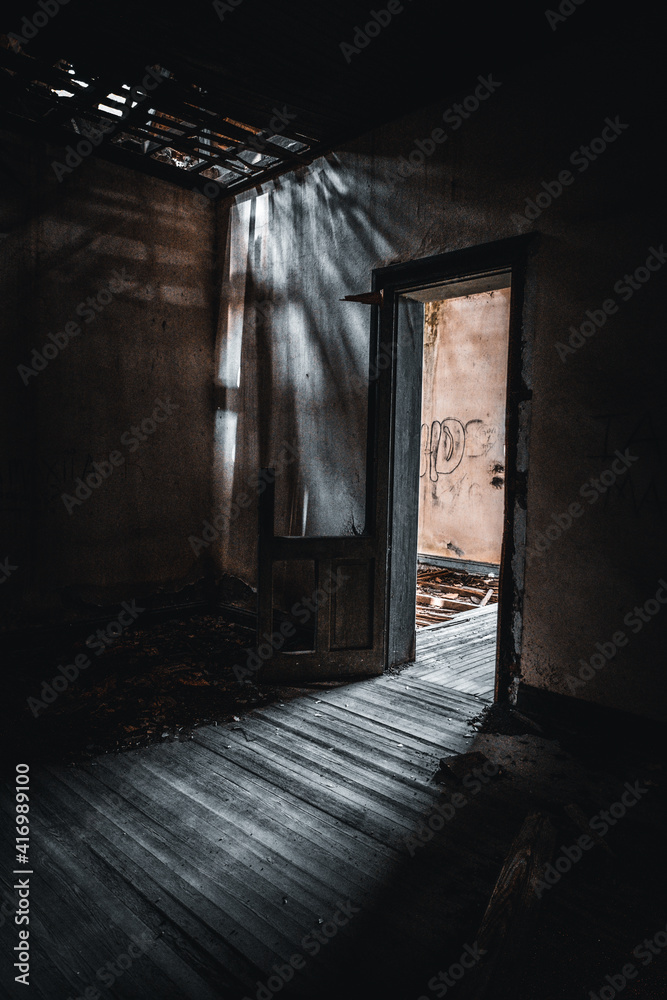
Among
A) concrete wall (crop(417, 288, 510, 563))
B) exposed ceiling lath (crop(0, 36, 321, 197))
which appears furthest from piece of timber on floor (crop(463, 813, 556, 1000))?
concrete wall (crop(417, 288, 510, 563))

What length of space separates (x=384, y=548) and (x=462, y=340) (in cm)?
517

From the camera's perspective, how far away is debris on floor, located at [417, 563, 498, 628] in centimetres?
672

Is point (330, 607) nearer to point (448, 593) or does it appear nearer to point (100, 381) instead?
point (100, 381)

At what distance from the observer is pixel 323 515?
198 inches

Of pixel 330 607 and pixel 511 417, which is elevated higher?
pixel 511 417

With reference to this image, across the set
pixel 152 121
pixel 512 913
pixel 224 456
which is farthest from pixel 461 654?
pixel 152 121

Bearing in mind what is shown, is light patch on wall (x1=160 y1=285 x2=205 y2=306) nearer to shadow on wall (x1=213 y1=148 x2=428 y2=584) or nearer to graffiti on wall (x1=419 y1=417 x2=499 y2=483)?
shadow on wall (x1=213 y1=148 x2=428 y2=584)

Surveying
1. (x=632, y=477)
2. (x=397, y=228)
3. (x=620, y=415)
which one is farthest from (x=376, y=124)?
(x=632, y=477)

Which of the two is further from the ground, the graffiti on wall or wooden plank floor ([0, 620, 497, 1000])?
the graffiti on wall

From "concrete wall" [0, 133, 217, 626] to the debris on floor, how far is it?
8.55 feet

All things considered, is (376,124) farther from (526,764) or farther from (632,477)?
(526,764)

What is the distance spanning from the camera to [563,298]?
359 centimetres

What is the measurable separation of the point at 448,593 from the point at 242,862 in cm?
546

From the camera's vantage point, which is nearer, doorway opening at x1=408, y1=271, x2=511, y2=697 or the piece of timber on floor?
the piece of timber on floor
